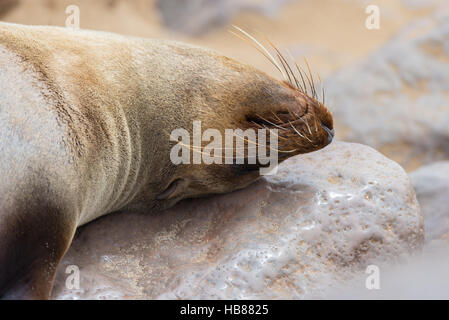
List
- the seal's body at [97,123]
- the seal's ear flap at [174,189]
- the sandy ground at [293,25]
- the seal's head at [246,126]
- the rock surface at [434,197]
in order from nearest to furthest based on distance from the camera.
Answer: the seal's body at [97,123], the seal's head at [246,126], the seal's ear flap at [174,189], the rock surface at [434,197], the sandy ground at [293,25]

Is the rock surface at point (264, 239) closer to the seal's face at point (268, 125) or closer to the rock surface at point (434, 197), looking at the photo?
the seal's face at point (268, 125)

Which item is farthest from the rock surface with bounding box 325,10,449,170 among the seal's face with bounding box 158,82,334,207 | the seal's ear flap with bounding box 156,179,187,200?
the seal's ear flap with bounding box 156,179,187,200

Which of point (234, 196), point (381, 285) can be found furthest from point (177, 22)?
point (381, 285)

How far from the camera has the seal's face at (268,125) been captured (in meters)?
3.09

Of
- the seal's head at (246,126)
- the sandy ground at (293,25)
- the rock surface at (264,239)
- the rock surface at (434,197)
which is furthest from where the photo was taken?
the sandy ground at (293,25)

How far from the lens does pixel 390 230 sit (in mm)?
3201

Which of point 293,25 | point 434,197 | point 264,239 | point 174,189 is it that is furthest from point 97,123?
point 293,25

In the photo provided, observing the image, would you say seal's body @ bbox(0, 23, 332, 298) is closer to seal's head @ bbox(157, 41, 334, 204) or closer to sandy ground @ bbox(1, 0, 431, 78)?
seal's head @ bbox(157, 41, 334, 204)

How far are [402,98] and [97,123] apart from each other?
3780 millimetres

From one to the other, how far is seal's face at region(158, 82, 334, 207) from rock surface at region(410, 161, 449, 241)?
3.53 feet

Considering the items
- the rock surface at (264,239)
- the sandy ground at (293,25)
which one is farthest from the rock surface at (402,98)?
the rock surface at (264,239)

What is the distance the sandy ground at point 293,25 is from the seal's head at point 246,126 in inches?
176

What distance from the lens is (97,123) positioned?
2.80m

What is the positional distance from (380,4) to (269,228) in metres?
6.19
